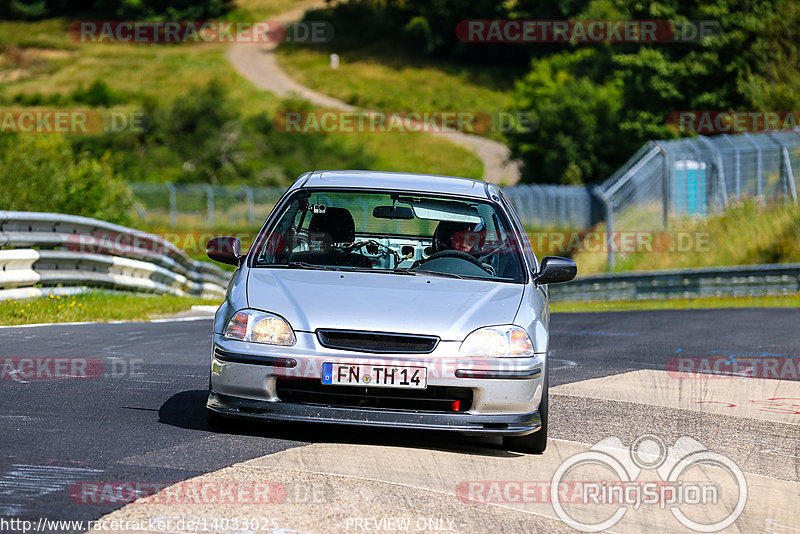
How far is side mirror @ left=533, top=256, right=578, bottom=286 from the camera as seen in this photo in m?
7.52

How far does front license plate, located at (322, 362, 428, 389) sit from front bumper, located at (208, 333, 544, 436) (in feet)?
0.10

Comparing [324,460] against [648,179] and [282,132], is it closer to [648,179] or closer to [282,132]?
[648,179]

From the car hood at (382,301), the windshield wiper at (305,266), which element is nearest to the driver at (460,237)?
the car hood at (382,301)

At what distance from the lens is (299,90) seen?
3401 inches

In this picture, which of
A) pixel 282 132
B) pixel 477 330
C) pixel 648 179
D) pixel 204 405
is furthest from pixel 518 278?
pixel 282 132

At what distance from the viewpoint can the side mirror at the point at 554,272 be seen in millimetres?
7516

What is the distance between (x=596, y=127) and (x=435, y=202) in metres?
49.7

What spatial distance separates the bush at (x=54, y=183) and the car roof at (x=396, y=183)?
491 inches

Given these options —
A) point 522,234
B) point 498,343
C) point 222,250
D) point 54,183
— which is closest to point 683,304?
point 54,183

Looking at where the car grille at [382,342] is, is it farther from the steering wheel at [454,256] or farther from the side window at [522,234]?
the side window at [522,234]

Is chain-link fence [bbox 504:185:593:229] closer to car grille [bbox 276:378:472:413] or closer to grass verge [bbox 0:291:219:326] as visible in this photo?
grass verge [bbox 0:291:219:326]

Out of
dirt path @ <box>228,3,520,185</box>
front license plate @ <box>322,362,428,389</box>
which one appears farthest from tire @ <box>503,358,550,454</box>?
dirt path @ <box>228,3,520,185</box>

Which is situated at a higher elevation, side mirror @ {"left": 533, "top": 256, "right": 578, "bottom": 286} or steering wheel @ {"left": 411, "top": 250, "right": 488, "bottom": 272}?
steering wheel @ {"left": 411, "top": 250, "right": 488, "bottom": 272}

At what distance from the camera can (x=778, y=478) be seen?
6.40m
